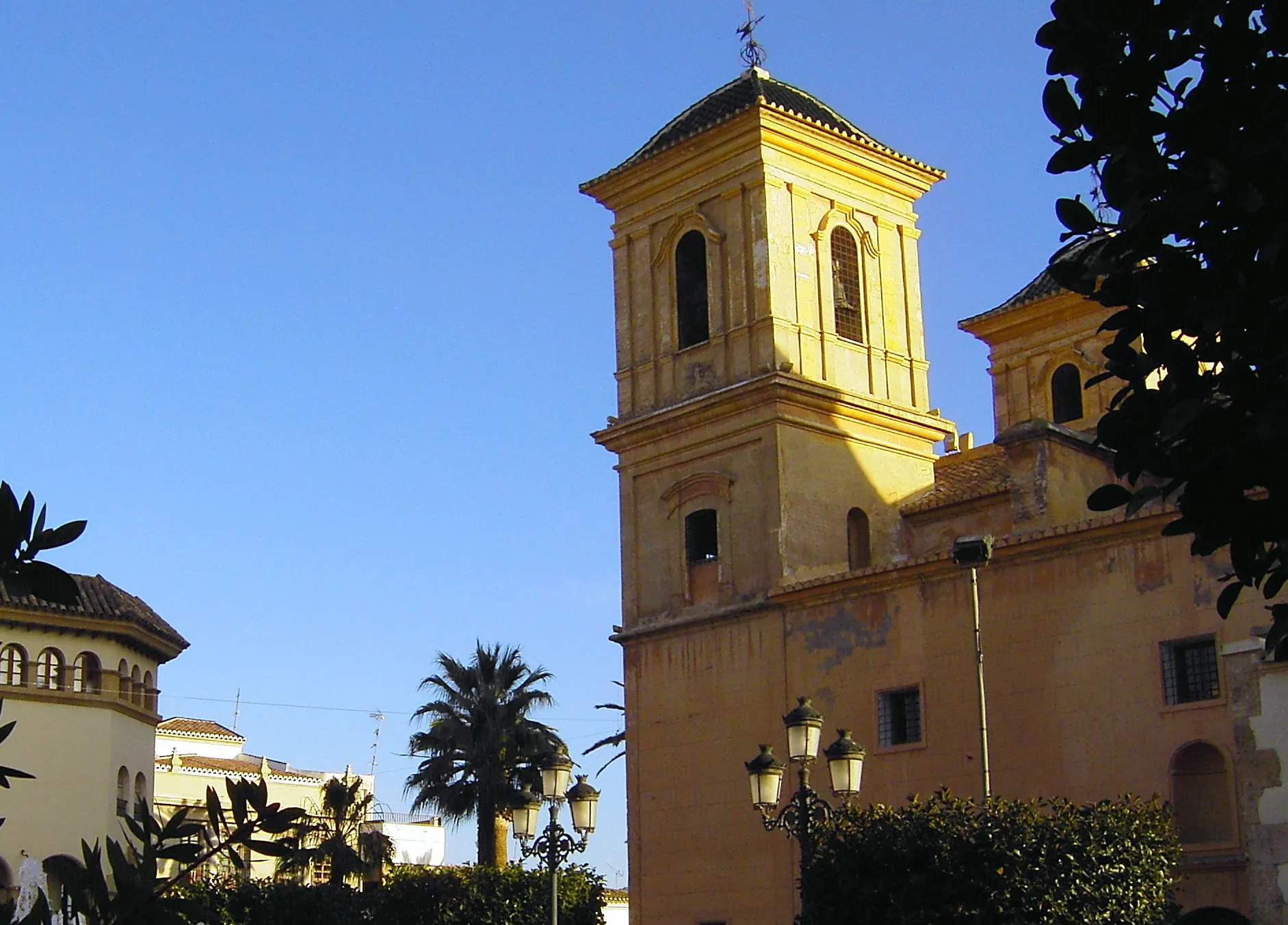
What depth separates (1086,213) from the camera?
5.20 meters

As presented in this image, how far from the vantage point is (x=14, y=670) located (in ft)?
113

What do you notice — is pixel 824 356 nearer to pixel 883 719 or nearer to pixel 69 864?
pixel 883 719

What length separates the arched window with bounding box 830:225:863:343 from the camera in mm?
27891

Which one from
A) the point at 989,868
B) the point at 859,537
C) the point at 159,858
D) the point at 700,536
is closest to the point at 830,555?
the point at 859,537

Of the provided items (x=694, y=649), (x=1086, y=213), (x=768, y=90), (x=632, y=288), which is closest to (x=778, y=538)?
(x=694, y=649)

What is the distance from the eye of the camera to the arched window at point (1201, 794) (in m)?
20.0

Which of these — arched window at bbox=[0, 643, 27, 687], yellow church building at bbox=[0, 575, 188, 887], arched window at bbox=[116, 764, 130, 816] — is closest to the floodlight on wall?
yellow church building at bbox=[0, 575, 188, 887]

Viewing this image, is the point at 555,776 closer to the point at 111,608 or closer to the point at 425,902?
the point at 425,902

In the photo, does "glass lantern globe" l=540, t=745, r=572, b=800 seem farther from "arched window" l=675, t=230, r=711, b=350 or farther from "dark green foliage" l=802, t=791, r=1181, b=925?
"arched window" l=675, t=230, r=711, b=350

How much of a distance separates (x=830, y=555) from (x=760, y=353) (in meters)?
3.06

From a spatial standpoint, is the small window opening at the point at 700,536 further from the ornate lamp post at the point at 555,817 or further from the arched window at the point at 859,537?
the ornate lamp post at the point at 555,817

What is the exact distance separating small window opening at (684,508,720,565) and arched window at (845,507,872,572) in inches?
76.8

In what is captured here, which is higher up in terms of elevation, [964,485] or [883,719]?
[964,485]

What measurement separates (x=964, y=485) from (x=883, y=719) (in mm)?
5214
